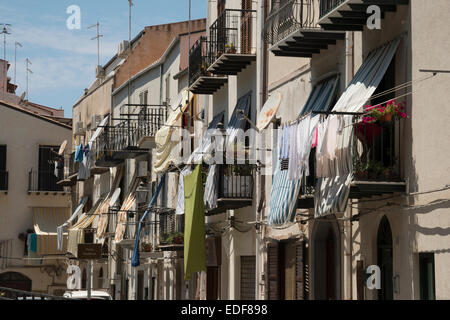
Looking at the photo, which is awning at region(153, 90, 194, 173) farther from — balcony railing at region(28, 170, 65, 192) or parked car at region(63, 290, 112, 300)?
balcony railing at region(28, 170, 65, 192)

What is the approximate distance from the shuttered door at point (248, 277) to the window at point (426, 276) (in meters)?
9.42

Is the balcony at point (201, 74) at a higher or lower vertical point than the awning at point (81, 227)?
higher

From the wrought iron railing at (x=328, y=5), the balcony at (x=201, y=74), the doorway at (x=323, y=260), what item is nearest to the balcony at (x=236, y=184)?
the balcony at (x=201, y=74)

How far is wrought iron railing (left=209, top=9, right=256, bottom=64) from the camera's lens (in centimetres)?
2573

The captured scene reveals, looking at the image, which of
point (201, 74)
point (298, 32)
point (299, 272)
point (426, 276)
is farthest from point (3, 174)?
point (426, 276)

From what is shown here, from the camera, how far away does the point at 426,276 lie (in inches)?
615

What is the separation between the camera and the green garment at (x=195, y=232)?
2327 cm

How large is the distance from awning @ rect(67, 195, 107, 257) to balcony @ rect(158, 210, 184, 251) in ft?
33.2

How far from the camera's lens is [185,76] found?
32.8 metres

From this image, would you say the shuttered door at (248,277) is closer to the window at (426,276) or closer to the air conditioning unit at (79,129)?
the window at (426,276)

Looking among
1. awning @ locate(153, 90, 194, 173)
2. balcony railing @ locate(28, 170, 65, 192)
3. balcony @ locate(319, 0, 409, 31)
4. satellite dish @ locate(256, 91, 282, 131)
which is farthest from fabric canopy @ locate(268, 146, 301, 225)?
balcony railing @ locate(28, 170, 65, 192)

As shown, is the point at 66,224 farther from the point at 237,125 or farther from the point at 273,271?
the point at 273,271

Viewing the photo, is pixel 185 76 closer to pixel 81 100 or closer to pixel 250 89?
pixel 250 89

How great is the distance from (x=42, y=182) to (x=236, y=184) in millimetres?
28487
